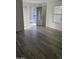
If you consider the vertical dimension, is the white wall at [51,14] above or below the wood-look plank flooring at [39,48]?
above

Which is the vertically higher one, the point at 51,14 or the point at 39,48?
the point at 51,14

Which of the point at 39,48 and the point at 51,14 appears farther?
the point at 51,14

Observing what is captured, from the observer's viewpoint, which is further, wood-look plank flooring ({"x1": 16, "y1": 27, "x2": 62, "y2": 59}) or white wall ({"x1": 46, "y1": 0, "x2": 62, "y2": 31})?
white wall ({"x1": 46, "y1": 0, "x2": 62, "y2": 31})

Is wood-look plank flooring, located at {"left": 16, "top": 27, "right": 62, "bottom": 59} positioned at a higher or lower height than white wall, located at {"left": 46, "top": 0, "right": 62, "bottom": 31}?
lower

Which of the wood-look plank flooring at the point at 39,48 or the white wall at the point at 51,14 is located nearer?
the wood-look plank flooring at the point at 39,48

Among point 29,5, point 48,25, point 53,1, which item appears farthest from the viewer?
point 29,5
